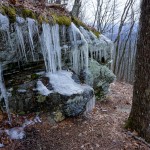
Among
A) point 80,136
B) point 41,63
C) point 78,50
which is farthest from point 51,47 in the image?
point 80,136

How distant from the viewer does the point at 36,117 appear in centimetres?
463

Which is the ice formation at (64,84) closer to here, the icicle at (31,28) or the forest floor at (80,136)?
the forest floor at (80,136)

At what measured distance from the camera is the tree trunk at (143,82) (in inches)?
165

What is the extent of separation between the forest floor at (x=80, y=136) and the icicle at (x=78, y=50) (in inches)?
58.2

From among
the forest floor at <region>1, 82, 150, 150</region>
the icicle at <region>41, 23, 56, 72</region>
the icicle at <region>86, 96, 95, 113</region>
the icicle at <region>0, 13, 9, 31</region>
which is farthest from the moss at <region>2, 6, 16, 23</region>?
the icicle at <region>86, 96, 95, 113</region>

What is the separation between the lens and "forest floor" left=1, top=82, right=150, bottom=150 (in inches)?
159

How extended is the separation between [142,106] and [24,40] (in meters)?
2.98

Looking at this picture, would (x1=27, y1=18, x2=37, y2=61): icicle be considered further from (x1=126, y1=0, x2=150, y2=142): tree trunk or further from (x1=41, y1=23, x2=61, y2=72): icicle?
(x1=126, y1=0, x2=150, y2=142): tree trunk

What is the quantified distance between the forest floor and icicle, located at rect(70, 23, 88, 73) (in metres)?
1.48

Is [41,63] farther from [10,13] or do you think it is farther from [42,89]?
[10,13]

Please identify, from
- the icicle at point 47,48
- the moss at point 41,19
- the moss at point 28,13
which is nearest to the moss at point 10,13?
the moss at point 28,13

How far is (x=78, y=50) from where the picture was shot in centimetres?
583

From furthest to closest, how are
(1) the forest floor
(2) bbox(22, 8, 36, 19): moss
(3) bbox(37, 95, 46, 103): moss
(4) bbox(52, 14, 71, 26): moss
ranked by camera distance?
1. (4) bbox(52, 14, 71, 26): moss
2. (3) bbox(37, 95, 46, 103): moss
3. (2) bbox(22, 8, 36, 19): moss
4. (1) the forest floor

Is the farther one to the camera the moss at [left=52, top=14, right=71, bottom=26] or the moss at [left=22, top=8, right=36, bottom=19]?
the moss at [left=52, top=14, right=71, bottom=26]
